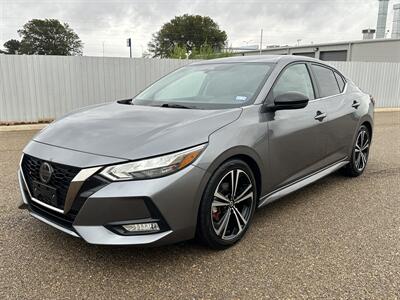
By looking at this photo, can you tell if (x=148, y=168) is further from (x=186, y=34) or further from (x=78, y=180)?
(x=186, y=34)

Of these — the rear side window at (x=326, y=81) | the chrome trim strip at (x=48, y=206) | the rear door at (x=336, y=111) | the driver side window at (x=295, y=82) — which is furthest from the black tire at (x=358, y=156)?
the chrome trim strip at (x=48, y=206)

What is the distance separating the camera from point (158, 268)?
2791 mm

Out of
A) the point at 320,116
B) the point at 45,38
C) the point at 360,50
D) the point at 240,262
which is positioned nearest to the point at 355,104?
the point at 320,116

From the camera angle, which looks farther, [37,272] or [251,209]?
[251,209]

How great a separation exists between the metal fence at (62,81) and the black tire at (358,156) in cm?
774

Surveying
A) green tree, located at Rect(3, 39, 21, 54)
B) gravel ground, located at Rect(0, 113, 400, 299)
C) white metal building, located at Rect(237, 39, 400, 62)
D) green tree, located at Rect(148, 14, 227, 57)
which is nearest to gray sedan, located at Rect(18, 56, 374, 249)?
gravel ground, located at Rect(0, 113, 400, 299)

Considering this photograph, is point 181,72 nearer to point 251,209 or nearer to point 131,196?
point 251,209

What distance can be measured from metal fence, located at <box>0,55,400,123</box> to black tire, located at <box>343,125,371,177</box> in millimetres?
7742

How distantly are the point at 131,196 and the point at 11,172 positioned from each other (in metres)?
3.66

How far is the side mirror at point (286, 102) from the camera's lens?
10.8 ft

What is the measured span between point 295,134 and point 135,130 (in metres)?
1.65

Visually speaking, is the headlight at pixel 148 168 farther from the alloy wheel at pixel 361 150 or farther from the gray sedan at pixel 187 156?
the alloy wheel at pixel 361 150

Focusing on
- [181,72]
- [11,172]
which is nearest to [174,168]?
[181,72]

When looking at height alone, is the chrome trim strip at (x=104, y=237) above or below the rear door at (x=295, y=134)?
below
